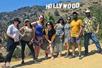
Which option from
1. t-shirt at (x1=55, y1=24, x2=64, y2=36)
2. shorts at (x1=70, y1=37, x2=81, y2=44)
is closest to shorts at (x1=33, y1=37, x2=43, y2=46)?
t-shirt at (x1=55, y1=24, x2=64, y2=36)

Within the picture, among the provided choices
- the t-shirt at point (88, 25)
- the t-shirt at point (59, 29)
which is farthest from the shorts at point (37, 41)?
the t-shirt at point (88, 25)

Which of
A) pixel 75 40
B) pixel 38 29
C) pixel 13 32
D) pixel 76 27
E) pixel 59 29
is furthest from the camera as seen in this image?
pixel 59 29

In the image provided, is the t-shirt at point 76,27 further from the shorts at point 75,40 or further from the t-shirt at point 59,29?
the t-shirt at point 59,29

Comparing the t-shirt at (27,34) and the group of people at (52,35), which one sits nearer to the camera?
the group of people at (52,35)

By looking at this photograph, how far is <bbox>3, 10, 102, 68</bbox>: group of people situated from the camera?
60.8 feet

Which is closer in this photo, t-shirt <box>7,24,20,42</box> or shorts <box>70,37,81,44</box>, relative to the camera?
t-shirt <box>7,24,20,42</box>

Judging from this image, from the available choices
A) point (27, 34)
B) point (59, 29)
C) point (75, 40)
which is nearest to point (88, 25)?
point (75, 40)

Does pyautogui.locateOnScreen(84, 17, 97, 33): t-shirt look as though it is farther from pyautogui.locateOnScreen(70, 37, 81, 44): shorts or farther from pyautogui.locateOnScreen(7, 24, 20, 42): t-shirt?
pyautogui.locateOnScreen(7, 24, 20, 42): t-shirt

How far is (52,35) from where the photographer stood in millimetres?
19516

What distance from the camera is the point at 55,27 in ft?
64.2

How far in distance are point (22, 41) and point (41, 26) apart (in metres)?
1.05

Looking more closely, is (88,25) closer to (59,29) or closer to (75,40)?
(75,40)

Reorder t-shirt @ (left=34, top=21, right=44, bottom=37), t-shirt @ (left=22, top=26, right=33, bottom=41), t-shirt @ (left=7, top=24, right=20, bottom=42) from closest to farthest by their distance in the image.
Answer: t-shirt @ (left=7, top=24, right=20, bottom=42) → t-shirt @ (left=22, top=26, right=33, bottom=41) → t-shirt @ (left=34, top=21, right=44, bottom=37)

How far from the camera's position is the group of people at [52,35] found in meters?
18.5
